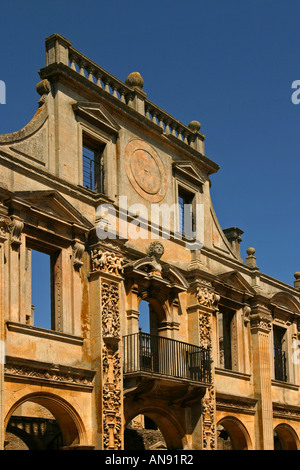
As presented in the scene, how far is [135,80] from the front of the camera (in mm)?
26359

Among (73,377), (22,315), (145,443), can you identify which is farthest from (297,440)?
(22,315)

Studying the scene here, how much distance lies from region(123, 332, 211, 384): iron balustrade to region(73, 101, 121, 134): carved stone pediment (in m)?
6.11

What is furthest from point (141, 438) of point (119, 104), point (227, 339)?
point (119, 104)

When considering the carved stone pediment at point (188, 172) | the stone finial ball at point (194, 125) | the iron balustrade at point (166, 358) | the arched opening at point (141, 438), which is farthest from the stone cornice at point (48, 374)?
the stone finial ball at point (194, 125)

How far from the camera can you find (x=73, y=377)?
68.5ft

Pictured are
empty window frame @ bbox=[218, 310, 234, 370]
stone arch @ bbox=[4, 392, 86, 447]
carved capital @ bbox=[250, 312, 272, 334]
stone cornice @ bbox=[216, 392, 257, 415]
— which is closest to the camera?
stone arch @ bbox=[4, 392, 86, 447]

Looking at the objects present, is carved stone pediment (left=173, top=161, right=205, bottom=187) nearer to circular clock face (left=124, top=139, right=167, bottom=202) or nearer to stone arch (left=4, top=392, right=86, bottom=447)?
circular clock face (left=124, top=139, right=167, bottom=202)

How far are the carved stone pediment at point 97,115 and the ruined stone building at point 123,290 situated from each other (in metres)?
0.05

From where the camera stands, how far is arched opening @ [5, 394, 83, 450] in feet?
67.3

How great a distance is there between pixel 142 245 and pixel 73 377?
5173 millimetres

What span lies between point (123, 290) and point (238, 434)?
309 inches

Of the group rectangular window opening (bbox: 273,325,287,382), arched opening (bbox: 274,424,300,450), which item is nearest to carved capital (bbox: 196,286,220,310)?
rectangular window opening (bbox: 273,325,287,382)

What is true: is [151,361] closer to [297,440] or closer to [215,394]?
[215,394]

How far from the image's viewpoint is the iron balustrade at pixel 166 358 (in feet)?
73.6
